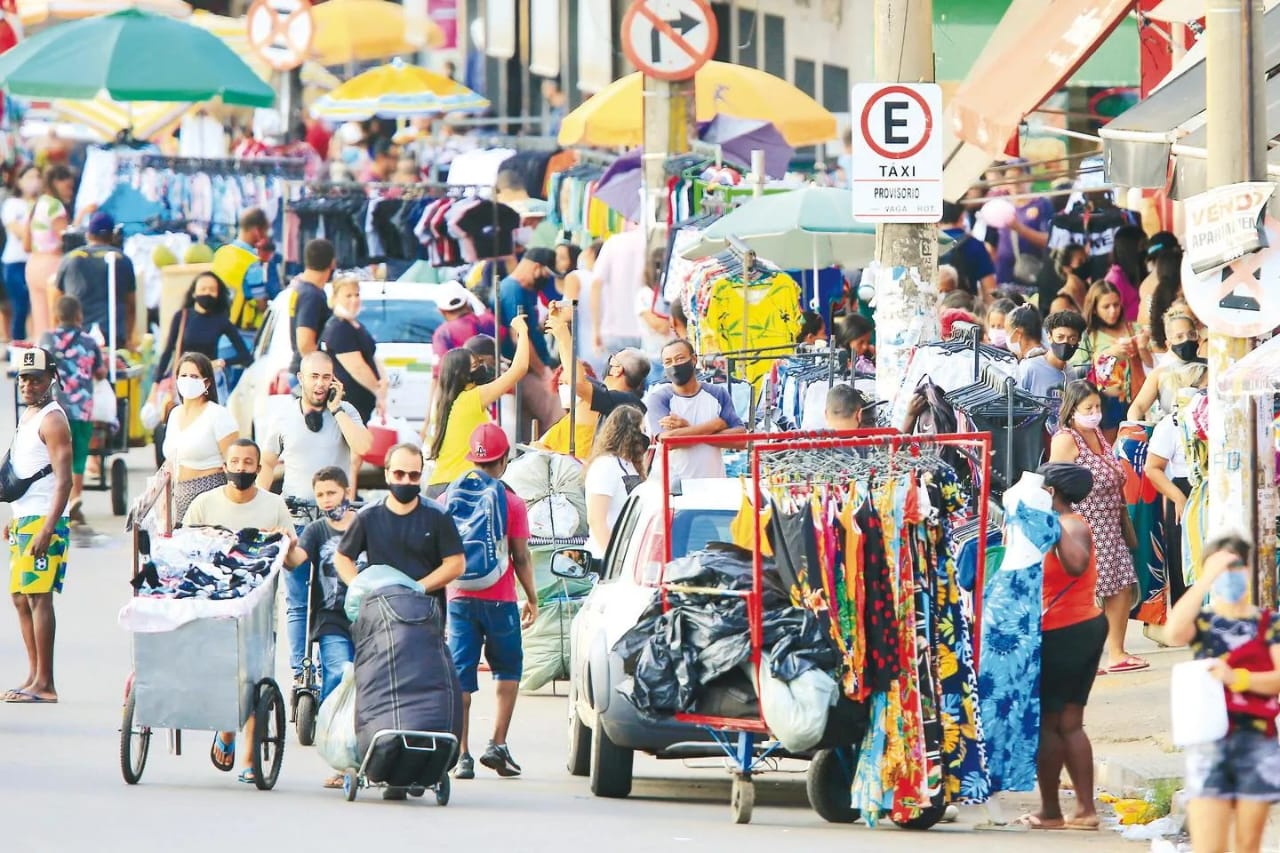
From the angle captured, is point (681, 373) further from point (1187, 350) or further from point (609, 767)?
point (609, 767)

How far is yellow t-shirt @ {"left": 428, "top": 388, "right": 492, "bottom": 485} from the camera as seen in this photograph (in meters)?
15.2

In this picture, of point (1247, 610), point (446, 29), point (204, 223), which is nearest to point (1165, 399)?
point (1247, 610)

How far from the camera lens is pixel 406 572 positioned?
11.6 m

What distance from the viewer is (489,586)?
1229cm

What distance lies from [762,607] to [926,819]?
1.10 meters

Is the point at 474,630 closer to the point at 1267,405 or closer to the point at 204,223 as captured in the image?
the point at 1267,405

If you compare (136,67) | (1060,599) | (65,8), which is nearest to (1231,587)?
(1060,599)

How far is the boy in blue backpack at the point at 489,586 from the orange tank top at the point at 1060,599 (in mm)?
2488

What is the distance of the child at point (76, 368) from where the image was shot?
64.4 ft

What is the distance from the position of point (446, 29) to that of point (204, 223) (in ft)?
71.0

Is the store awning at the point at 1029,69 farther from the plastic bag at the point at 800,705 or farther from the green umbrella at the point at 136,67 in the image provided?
the green umbrella at the point at 136,67

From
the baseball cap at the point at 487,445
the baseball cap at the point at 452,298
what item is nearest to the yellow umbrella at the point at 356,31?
the baseball cap at the point at 452,298

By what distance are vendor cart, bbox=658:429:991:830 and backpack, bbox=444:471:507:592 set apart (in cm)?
119

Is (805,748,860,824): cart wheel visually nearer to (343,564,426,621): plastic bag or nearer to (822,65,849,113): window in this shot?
(343,564,426,621): plastic bag
